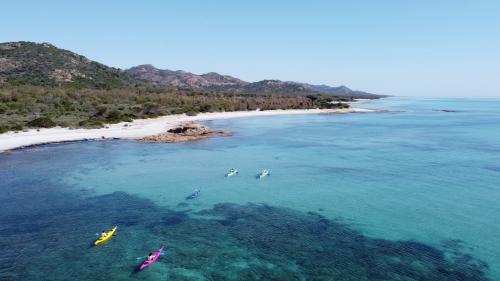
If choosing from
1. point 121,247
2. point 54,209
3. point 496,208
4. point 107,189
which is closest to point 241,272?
point 121,247

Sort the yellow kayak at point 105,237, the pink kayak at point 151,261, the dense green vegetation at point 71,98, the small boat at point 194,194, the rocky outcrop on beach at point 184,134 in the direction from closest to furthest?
the pink kayak at point 151,261 < the yellow kayak at point 105,237 < the small boat at point 194,194 < the rocky outcrop on beach at point 184,134 < the dense green vegetation at point 71,98

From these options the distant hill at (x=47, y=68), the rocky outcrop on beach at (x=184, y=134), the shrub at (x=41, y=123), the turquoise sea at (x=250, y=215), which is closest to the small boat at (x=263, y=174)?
the turquoise sea at (x=250, y=215)

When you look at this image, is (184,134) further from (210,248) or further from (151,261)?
(151,261)

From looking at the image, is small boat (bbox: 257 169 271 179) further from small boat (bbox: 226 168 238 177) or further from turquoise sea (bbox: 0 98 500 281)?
small boat (bbox: 226 168 238 177)

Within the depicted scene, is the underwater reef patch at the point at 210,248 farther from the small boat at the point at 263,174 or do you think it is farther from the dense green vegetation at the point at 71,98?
the dense green vegetation at the point at 71,98

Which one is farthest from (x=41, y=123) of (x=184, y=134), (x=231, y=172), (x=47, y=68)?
(x=47, y=68)

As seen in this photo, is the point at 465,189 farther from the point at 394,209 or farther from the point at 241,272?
the point at 241,272
